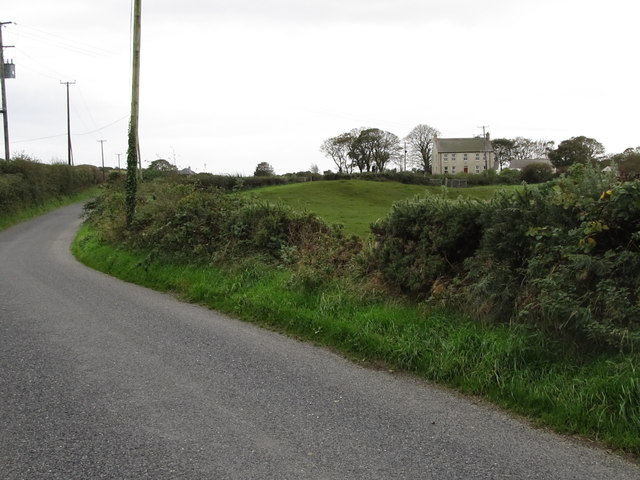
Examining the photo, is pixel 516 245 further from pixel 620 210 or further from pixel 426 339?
pixel 426 339

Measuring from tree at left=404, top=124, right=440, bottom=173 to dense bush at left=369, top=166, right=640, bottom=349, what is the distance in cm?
9853

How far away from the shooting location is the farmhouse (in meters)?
107

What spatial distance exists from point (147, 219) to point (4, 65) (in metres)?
28.3

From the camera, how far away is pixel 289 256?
10.3 meters

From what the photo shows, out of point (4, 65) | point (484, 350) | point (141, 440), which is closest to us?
point (141, 440)

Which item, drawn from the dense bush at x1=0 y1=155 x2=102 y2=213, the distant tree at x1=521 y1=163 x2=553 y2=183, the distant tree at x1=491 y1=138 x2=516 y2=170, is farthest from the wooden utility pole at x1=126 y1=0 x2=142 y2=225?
the distant tree at x1=491 y1=138 x2=516 y2=170

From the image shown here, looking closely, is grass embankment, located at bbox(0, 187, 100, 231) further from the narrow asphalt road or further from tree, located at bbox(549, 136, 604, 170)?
tree, located at bbox(549, 136, 604, 170)

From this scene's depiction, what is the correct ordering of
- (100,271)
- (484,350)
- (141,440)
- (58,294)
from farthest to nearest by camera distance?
(100,271), (58,294), (484,350), (141,440)

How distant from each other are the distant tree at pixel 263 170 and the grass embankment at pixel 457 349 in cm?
5902

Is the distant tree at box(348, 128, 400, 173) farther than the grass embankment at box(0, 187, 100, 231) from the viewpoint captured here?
Yes

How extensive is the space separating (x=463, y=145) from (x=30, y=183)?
3541 inches

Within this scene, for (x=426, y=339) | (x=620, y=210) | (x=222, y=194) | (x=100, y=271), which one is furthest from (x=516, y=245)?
(x=100, y=271)

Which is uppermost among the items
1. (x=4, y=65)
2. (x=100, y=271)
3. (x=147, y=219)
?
(x=4, y=65)

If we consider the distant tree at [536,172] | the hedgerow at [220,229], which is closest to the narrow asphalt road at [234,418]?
the hedgerow at [220,229]
